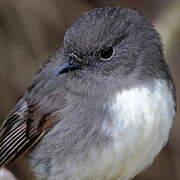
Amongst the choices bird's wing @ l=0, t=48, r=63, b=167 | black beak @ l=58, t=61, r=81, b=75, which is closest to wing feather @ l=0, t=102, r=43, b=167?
bird's wing @ l=0, t=48, r=63, b=167

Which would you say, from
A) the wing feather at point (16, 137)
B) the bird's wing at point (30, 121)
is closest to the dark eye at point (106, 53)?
the bird's wing at point (30, 121)

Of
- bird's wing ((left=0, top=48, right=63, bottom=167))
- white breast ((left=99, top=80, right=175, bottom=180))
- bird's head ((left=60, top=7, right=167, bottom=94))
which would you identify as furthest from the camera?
bird's wing ((left=0, top=48, right=63, bottom=167))

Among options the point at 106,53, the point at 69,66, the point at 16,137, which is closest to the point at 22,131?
the point at 16,137

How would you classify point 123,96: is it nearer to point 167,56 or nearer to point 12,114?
point 12,114

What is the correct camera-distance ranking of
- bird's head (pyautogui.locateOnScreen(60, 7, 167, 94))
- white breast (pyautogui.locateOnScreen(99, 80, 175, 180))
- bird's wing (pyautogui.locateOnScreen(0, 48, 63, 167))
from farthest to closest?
bird's wing (pyautogui.locateOnScreen(0, 48, 63, 167)) < bird's head (pyautogui.locateOnScreen(60, 7, 167, 94)) < white breast (pyautogui.locateOnScreen(99, 80, 175, 180))

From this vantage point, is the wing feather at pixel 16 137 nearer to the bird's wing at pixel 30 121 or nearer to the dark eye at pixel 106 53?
the bird's wing at pixel 30 121

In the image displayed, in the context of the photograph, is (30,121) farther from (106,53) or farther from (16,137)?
(106,53)

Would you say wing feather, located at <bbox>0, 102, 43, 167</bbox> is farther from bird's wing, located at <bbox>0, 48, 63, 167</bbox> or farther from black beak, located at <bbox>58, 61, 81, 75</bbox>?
black beak, located at <bbox>58, 61, 81, 75</bbox>
